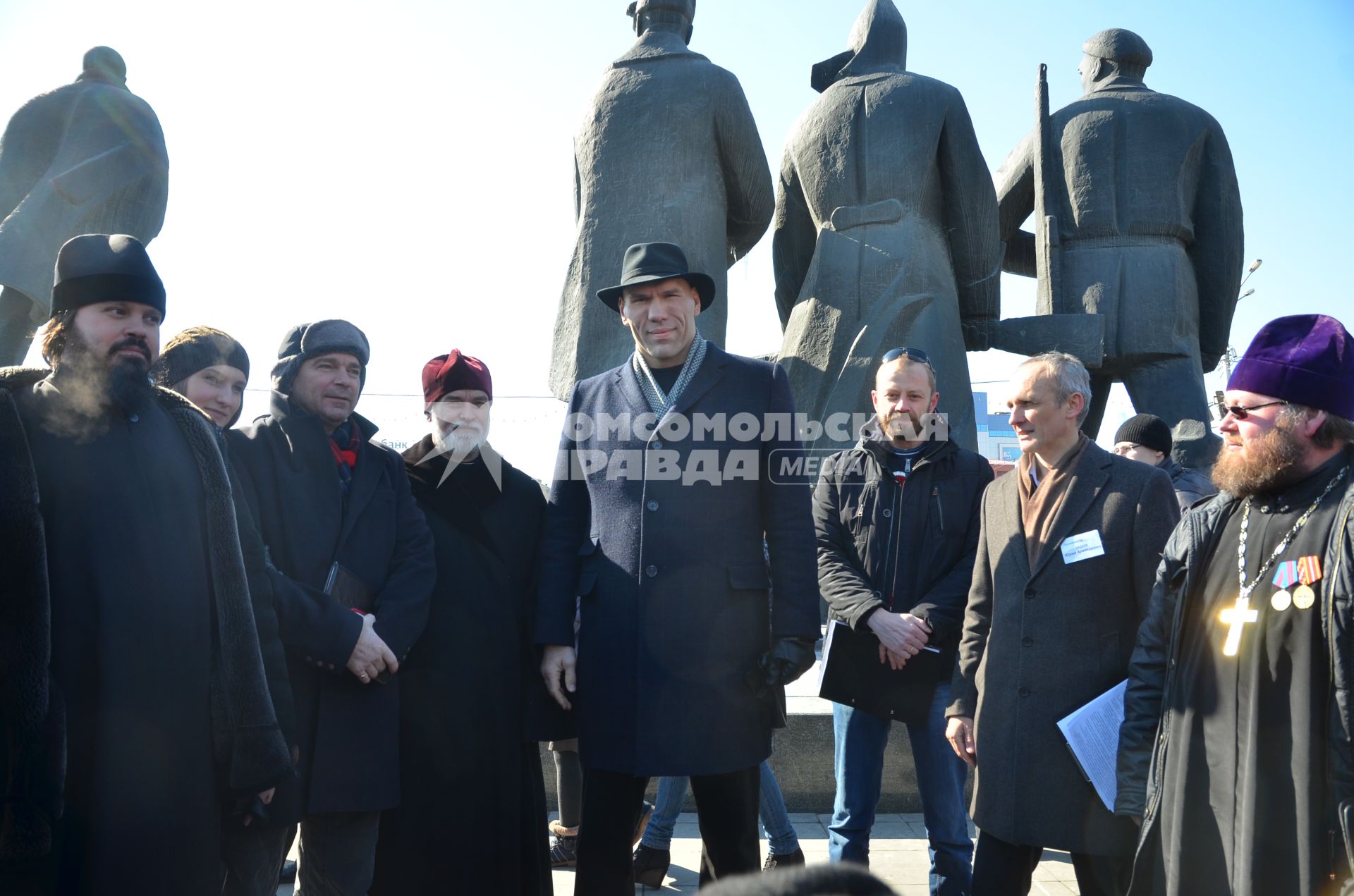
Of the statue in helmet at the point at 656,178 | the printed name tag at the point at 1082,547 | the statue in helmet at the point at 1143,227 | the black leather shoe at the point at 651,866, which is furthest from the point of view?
the statue in helmet at the point at 1143,227

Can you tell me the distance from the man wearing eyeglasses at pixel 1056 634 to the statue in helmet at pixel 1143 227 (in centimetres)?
380

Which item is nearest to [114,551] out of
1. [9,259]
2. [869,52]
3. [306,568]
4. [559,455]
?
[306,568]

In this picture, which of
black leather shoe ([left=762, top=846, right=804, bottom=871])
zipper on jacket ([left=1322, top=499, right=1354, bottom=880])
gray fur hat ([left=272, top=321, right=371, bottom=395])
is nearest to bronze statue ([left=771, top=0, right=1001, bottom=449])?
black leather shoe ([left=762, top=846, right=804, bottom=871])

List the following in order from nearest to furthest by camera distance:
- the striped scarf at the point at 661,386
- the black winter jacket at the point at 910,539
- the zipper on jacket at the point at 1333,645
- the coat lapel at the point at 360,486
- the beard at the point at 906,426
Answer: the zipper on jacket at the point at 1333,645 → the coat lapel at the point at 360,486 → the striped scarf at the point at 661,386 → the black winter jacket at the point at 910,539 → the beard at the point at 906,426

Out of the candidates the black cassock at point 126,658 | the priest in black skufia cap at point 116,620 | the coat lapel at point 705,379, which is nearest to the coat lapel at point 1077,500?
the coat lapel at point 705,379

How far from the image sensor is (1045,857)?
3.61m

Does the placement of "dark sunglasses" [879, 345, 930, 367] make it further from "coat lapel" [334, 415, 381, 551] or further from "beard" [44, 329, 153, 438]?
"beard" [44, 329, 153, 438]

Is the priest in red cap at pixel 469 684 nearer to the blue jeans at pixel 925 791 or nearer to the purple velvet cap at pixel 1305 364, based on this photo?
the blue jeans at pixel 925 791

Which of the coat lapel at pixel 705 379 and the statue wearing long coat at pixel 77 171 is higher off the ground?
the statue wearing long coat at pixel 77 171

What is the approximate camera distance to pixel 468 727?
261 centimetres

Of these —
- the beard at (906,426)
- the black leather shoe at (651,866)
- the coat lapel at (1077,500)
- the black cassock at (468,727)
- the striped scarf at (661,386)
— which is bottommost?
the black leather shoe at (651,866)

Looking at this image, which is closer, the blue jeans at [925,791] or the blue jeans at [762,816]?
the blue jeans at [925,791]

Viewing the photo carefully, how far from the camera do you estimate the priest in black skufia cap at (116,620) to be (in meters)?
1.70

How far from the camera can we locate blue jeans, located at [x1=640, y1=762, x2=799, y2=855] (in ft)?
10.8
